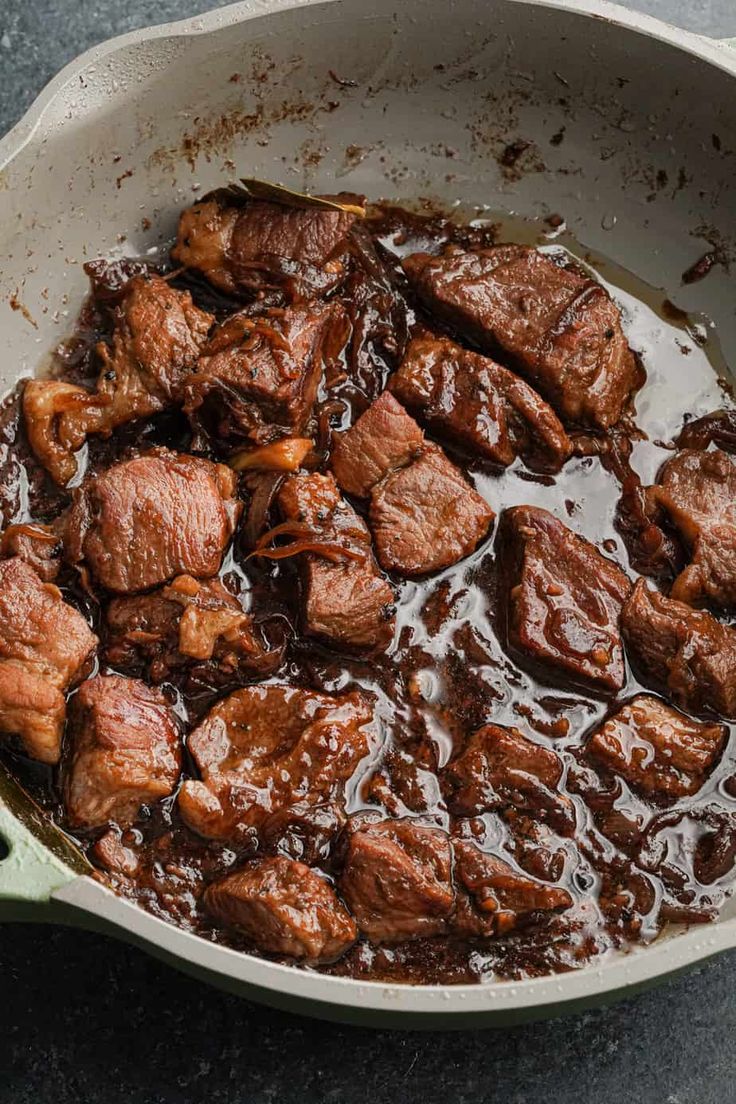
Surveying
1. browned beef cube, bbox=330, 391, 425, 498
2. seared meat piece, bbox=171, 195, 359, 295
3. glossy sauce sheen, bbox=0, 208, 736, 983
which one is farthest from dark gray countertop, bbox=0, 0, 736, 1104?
seared meat piece, bbox=171, 195, 359, 295

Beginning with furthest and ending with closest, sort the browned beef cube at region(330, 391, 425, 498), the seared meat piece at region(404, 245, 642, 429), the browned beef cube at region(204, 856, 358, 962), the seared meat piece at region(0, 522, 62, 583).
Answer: the seared meat piece at region(404, 245, 642, 429), the browned beef cube at region(330, 391, 425, 498), the seared meat piece at region(0, 522, 62, 583), the browned beef cube at region(204, 856, 358, 962)

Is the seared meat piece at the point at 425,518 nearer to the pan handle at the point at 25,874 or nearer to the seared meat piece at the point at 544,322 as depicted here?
the seared meat piece at the point at 544,322

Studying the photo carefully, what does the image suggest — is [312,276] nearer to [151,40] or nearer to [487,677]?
[151,40]

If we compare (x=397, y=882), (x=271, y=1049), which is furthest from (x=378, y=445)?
(x=271, y=1049)

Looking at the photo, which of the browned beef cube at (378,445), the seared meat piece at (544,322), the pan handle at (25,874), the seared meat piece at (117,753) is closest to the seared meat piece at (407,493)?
the browned beef cube at (378,445)

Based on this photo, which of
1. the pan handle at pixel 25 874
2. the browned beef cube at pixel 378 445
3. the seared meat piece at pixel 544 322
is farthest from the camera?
the seared meat piece at pixel 544 322

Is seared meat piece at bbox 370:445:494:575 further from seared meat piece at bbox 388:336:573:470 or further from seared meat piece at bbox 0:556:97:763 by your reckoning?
seared meat piece at bbox 0:556:97:763

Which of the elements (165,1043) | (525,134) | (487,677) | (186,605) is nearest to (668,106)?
(525,134)
